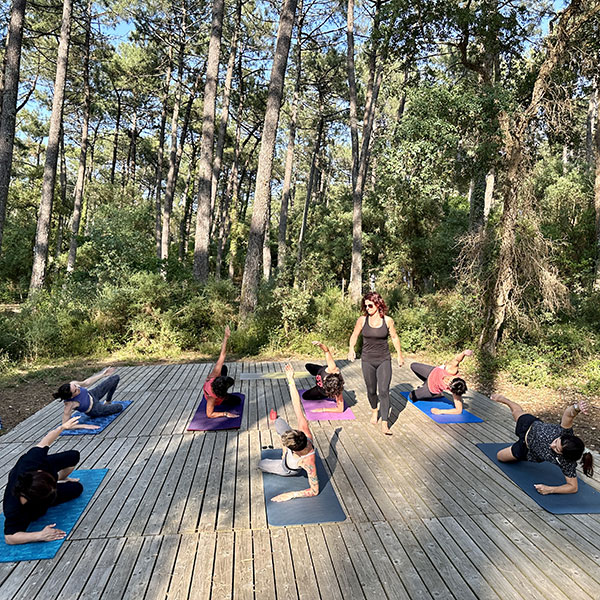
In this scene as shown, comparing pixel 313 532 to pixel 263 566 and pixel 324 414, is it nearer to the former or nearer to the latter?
pixel 263 566

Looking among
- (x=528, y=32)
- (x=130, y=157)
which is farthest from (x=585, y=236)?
(x=130, y=157)

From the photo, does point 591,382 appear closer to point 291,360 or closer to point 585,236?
point 291,360

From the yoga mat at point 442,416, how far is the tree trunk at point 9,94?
10.2 m

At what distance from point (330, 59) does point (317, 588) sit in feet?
75.4

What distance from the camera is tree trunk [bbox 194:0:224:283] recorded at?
1145cm

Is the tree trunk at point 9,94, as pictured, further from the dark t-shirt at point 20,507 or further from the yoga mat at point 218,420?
the dark t-shirt at point 20,507

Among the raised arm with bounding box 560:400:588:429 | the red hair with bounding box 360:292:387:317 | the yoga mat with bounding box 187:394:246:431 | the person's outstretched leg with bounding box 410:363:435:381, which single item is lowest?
the yoga mat with bounding box 187:394:246:431

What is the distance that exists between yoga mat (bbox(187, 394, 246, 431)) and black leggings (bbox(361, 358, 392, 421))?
1.75 metres

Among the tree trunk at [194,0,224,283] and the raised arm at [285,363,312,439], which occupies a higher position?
the tree trunk at [194,0,224,283]

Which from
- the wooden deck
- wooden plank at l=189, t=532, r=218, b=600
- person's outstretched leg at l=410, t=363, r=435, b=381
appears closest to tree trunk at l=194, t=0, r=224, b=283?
person's outstretched leg at l=410, t=363, r=435, b=381

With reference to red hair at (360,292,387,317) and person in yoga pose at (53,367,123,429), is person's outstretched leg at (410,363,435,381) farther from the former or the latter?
person in yoga pose at (53,367,123,429)

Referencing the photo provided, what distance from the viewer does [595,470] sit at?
395 centimetres

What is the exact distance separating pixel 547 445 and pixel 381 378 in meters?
1.78

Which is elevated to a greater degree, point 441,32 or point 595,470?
point 441,32
